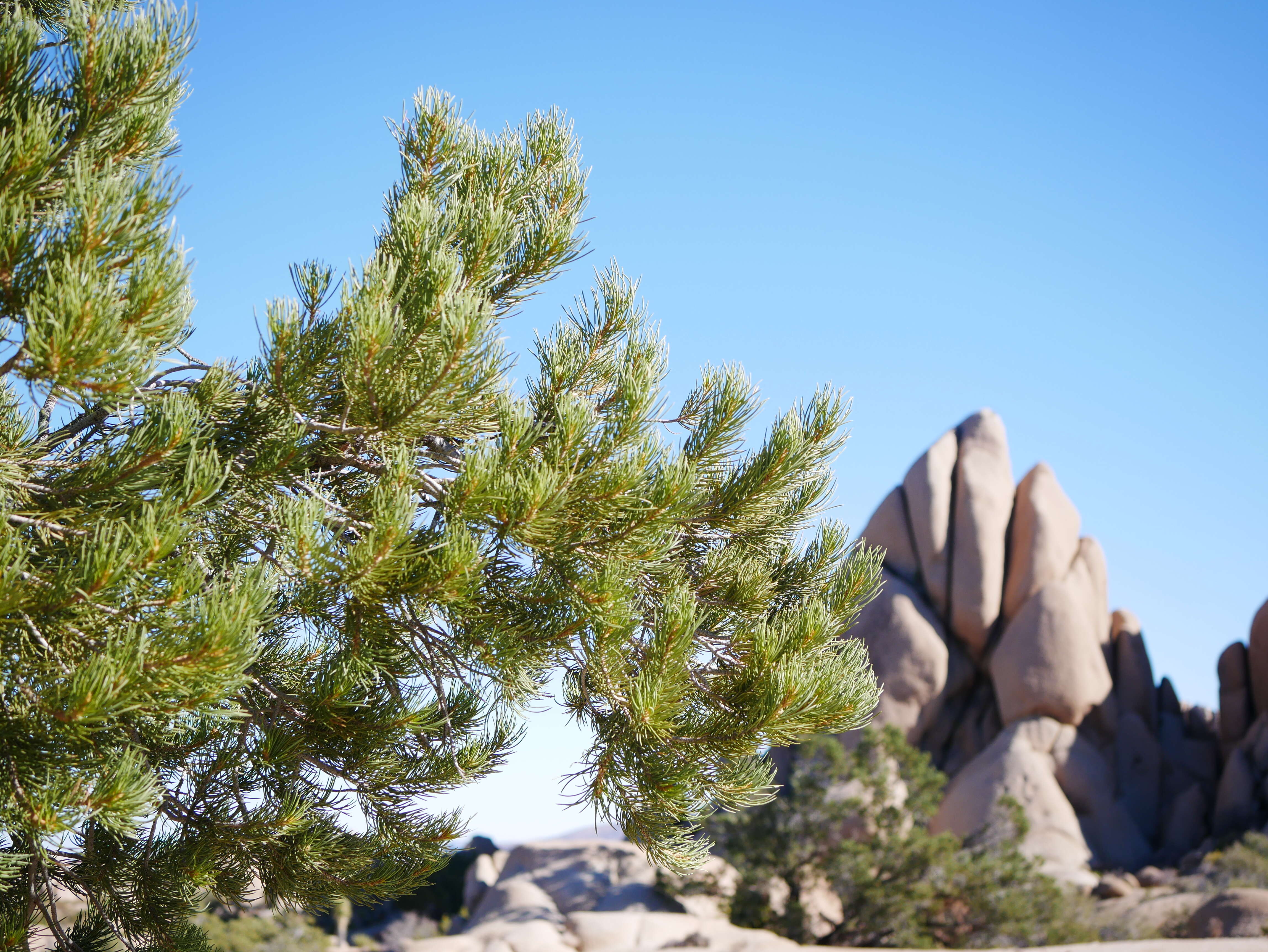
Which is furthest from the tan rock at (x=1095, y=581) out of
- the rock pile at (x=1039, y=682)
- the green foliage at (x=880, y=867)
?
the green foliage at (x=880, y=867)

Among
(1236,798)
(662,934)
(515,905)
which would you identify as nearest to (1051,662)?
(1236,798)

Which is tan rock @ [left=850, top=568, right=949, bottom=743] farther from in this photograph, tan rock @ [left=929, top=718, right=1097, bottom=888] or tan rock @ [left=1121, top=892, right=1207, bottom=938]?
tan rock @ [left=1121, top=892, right=1207, bottom=938]

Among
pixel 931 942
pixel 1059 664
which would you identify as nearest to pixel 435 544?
pixel 931 942

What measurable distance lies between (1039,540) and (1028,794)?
6.19 metres

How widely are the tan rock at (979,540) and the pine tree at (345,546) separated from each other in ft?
62.8

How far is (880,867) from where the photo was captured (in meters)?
14.6

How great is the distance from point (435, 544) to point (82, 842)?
280 cm

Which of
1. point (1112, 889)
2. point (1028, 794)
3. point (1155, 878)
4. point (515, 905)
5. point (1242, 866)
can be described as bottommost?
point (1155, 878)

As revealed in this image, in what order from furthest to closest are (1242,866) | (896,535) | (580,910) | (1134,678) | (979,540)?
(896,535)
(1134,678)
(979,540)
(580,910)
(1242,866)

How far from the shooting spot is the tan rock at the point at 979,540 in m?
22.5

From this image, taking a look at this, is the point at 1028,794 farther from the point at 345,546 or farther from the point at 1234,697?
the point at 345,546

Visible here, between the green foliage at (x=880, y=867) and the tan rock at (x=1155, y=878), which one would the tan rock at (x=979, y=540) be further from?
the green foliage at (x=880, y=867)

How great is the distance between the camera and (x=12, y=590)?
289 centimetres

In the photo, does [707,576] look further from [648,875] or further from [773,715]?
[648,875]
